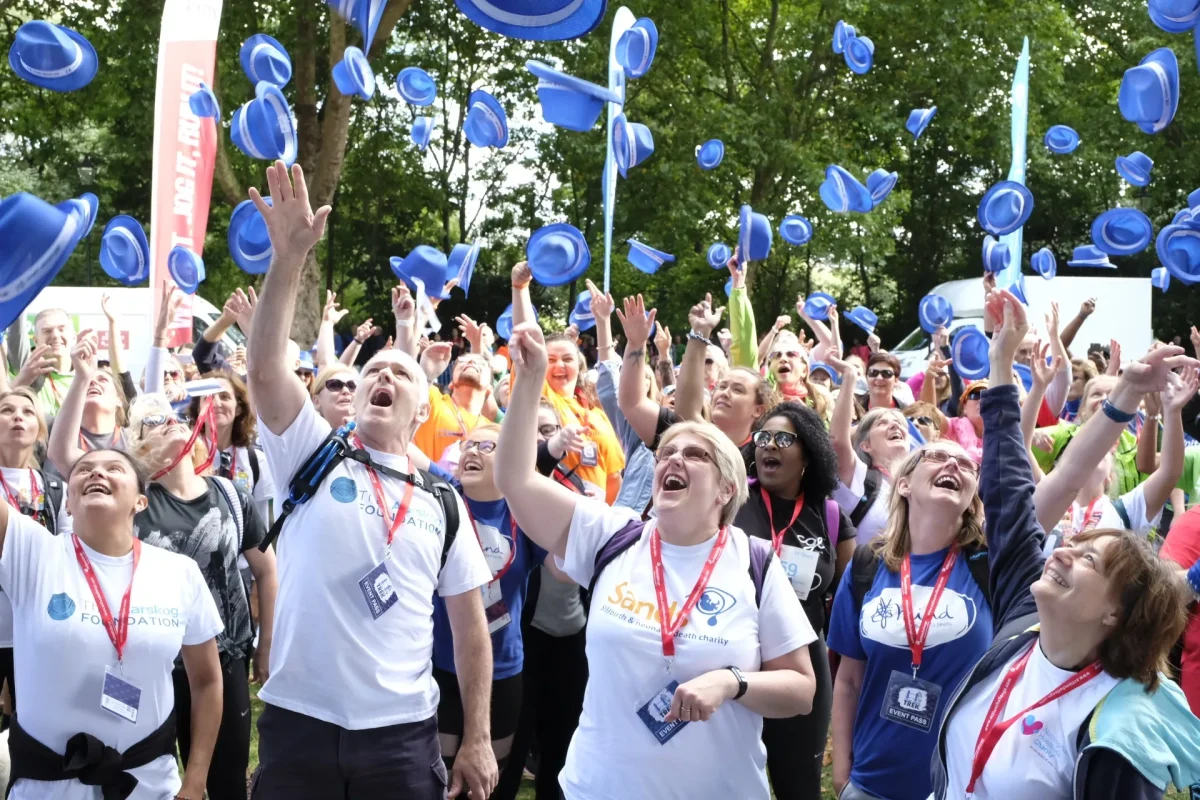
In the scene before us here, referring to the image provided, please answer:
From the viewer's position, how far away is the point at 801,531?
4.22 metres

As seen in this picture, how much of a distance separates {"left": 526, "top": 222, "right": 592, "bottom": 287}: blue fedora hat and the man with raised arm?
9.69 ft

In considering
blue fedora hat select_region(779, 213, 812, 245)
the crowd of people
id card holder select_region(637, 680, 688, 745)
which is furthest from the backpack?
blue fedora hat select_region(779, 213, 812, 245)

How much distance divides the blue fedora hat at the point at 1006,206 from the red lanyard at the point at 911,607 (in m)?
5.91

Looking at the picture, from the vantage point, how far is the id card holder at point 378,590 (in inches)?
130

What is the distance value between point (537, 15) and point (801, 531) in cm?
235

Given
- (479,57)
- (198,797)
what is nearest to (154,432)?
(198,797)

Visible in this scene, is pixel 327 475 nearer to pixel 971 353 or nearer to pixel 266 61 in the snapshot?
pixel 971 353

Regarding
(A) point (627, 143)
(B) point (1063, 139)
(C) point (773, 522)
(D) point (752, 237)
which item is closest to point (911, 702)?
(C) point (773, 522)

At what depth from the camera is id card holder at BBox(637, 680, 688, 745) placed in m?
3.00

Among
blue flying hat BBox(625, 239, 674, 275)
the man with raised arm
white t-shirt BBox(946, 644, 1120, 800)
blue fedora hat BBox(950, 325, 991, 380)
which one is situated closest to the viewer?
white t-shirt BBox(946, 644, 1120, 800)

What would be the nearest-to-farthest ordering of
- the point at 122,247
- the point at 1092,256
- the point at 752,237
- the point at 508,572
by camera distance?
the point at 508,572 < the point at 122,247 < the point at 752,237 < the point at 1092,256

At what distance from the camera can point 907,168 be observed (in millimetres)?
29062

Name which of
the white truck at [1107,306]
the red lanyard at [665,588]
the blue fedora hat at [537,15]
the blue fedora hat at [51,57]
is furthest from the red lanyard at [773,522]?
the white truck at [1107,306]

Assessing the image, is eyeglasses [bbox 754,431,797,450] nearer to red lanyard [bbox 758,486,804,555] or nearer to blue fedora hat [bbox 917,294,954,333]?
red lanyard [bbox 758,486,804,555]
